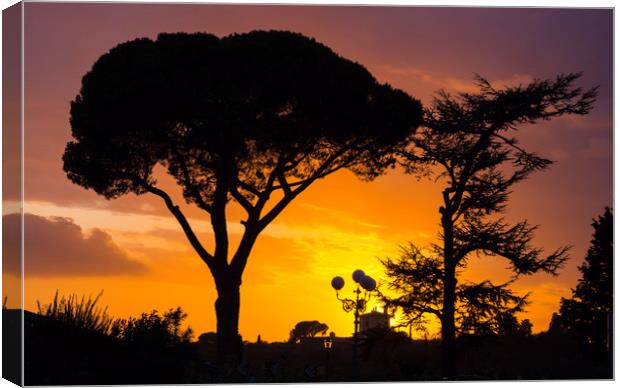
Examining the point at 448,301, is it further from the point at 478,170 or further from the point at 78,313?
the point at 78,313

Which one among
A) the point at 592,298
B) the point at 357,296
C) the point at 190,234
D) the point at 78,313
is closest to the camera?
the point at 78,313

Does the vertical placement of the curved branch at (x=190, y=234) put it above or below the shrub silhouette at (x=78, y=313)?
above

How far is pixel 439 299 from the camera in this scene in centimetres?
2381

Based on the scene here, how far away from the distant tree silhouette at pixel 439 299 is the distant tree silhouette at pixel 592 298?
1552mm

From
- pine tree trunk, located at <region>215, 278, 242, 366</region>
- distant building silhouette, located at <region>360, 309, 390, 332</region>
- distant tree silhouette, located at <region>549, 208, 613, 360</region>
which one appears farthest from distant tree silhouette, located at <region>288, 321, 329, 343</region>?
distant tree silhouette, located at <region>549, 208, 613, 360</region>

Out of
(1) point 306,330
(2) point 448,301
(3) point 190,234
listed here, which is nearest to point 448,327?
(2) point 448,301

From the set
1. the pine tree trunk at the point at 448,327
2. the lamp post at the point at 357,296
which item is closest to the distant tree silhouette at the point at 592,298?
the pine tree trunk at the point at 448,327

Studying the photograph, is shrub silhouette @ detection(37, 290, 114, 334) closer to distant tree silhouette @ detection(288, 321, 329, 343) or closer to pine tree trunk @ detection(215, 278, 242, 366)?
pine tree trunk @ detection(215, 278, 242, 366)

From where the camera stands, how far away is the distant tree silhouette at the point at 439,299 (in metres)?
23.5

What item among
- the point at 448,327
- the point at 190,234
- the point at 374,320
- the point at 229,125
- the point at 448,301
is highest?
the point at 229,125

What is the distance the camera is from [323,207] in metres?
22.3

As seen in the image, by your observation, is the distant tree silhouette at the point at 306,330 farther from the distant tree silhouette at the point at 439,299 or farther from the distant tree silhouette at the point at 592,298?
the distant tree silhouette at the point at 592,298

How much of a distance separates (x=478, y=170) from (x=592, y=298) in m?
4.46

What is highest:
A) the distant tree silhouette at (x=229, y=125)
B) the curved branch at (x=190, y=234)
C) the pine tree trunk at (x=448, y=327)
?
the distant tree silhouette at (x=229, y=125)
